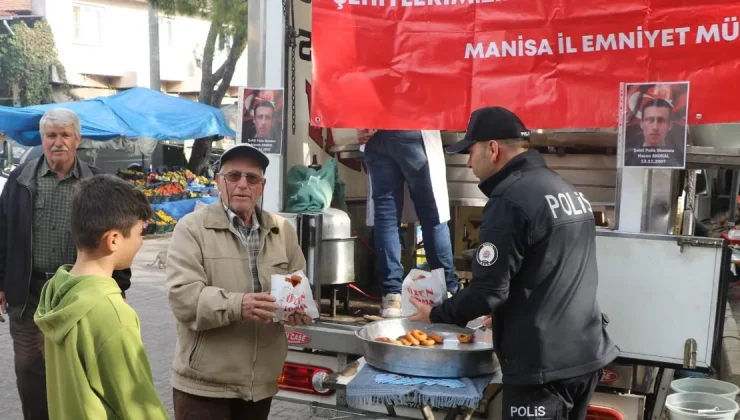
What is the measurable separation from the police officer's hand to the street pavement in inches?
111

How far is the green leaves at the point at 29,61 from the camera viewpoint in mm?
26891

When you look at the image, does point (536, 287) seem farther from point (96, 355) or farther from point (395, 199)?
point (395, 199)

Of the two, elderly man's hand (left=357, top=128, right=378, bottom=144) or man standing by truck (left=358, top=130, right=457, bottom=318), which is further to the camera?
elderly man's hand (left=357, top=128, right=378, bottom=144)

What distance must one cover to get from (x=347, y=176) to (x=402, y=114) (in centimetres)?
140

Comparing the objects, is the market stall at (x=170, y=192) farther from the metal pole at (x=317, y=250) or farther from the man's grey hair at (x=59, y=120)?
the metal pole at (x=317, y=250)

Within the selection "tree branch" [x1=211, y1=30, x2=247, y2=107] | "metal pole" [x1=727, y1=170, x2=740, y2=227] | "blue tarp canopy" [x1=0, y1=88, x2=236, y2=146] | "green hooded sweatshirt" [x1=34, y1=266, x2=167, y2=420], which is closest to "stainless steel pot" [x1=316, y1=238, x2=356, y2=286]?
"green hooded sweatshirt" [x1=34, y1=266, x2=167, y2=420]

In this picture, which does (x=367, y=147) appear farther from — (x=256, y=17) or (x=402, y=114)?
(x=256, y=17)

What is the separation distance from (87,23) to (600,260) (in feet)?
99.1

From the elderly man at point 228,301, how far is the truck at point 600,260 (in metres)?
0.32

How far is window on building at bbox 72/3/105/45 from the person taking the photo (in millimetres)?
29609

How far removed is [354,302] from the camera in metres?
4.54

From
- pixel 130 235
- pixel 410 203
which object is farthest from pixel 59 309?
→ pixel 410 203

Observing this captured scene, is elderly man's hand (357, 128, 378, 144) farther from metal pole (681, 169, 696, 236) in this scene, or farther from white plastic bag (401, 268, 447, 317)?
metal pole (681, 169, 696, 236)

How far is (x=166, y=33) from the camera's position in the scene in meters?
33.4
